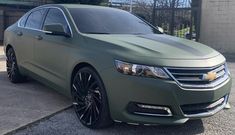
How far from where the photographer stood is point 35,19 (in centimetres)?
655

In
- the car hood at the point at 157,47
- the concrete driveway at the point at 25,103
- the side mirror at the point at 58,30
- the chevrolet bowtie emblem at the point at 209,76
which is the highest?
the side mirror at the point at 58,30

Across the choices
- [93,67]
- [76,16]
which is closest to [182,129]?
[93,67]

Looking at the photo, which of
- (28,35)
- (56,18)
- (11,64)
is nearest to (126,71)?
(56,18)

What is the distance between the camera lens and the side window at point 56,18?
5432 mm

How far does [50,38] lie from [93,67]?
54.2 inches

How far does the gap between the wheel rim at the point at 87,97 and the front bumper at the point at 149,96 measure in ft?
0.86

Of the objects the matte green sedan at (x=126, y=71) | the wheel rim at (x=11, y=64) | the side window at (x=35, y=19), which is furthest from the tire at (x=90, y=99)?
the wheel rim at (x=11, y=64)

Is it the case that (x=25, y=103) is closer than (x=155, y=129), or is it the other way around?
(x=155, y=129)

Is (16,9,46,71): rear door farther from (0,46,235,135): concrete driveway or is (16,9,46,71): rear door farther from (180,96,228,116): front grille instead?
(180,96,228,116): front grille

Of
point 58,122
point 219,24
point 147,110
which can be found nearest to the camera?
point 147,110

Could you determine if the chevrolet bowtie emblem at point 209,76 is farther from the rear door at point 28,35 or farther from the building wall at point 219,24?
the building wall at point 219,24

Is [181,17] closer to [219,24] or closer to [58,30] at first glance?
[219,24]

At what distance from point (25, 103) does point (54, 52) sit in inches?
36.1

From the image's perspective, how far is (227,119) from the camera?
5145 mm
